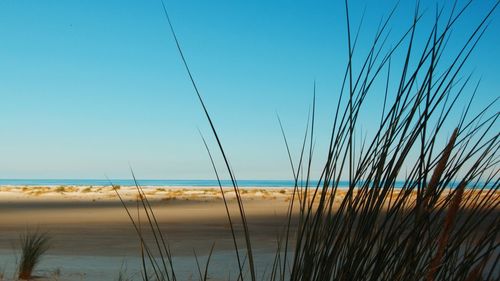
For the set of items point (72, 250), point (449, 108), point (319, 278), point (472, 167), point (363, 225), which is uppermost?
point (449, 108)

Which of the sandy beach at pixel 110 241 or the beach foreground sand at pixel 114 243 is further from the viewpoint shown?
the sandy beach at pixel 110 241

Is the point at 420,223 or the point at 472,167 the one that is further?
the point at 472,167

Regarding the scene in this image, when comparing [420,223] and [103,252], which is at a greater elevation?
[420,223]

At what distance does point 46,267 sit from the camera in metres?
6.38

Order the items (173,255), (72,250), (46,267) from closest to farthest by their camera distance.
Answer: (46,267)
(173,255)
(72,250)

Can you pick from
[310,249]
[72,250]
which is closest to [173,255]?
[72,250]

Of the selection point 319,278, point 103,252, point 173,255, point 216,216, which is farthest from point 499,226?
point 216,216

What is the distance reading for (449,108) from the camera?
3.77 feet

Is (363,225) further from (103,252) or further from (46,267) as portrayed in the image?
(103,252)

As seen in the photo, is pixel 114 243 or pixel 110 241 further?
pixel 110 241

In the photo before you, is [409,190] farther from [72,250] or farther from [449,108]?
[72,250]

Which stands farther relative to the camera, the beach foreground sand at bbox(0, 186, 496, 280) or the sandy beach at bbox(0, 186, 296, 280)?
the sandy beach at bbox(0, 186, 296, 280)

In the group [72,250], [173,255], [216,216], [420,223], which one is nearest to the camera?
[420,223]

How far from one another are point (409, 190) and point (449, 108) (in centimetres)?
18
